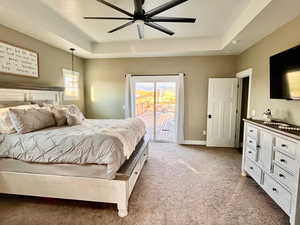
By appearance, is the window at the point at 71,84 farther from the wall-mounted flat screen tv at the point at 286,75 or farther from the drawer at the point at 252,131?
the wall-mounted flat screen tv at the point at 286,75

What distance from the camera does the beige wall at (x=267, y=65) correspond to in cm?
236

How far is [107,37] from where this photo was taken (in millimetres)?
4133

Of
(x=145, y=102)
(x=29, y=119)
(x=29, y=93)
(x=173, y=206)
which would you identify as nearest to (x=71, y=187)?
(x=29, y=119)

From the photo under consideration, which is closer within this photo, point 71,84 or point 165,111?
point 71,84

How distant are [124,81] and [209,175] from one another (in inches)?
138

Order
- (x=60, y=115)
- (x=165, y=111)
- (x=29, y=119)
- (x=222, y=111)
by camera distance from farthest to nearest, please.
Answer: (x=165, y=111), (x=222, y=111), (x=60, y=115), (x=29, y=119)

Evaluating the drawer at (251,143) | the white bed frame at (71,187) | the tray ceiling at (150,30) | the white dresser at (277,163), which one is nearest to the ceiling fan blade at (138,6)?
the tray ceiling at (150,30)

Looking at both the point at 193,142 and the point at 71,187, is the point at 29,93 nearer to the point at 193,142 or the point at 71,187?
the point at 71,187

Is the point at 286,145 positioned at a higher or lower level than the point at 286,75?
lower

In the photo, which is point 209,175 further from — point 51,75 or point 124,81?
point 51,75

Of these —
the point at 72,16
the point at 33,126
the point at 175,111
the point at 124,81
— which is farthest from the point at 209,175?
the point at 72,16

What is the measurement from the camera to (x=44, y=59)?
362cm

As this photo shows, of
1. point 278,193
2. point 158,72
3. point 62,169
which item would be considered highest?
point 158,72

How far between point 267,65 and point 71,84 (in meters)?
4.59
